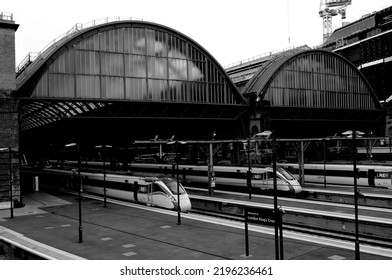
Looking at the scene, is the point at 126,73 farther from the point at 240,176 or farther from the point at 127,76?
the point at 240,176

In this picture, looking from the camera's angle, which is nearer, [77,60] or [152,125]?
[77,60]

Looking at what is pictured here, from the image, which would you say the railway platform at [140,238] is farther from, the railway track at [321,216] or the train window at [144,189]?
the railway track at [321,216]

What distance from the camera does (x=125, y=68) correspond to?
47.6 meters

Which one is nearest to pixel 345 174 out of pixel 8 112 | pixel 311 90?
pixel 311 90

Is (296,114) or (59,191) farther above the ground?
(296,114)

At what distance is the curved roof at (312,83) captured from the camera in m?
61.7

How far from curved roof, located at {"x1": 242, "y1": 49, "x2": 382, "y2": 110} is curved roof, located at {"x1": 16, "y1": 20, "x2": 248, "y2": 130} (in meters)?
6.49

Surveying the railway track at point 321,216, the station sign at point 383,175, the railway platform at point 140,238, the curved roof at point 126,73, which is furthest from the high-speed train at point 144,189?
the station sign at point 383,175

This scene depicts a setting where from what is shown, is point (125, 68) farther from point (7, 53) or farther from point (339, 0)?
point (339, 0)

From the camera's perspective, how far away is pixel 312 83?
6569 centimetres

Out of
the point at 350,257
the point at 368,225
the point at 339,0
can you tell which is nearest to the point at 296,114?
the point at 368,225

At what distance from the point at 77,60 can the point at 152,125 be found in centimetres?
2124

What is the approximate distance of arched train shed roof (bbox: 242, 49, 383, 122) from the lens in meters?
61.8
